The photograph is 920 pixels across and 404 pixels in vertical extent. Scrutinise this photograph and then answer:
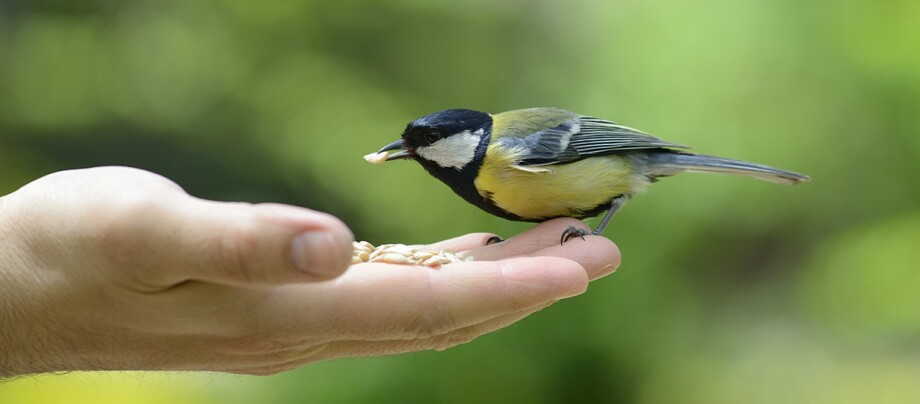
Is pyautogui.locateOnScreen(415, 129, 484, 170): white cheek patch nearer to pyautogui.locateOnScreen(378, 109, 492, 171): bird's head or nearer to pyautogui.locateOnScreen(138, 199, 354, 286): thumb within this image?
pyautogui.locateOnScreen(378, 109, 492, 171): bird's head

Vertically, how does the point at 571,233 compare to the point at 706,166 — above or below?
below

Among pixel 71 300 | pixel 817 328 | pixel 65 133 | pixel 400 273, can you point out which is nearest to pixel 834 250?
pixel 817 328

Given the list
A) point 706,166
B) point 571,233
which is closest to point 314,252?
point 571,233

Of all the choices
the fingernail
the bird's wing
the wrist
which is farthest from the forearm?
the bird's wing

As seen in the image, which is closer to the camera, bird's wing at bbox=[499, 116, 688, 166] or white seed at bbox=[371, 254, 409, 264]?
white seed at bbox=[371, 254, 409, 264]

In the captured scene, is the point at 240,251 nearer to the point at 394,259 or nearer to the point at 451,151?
the point at 394,259

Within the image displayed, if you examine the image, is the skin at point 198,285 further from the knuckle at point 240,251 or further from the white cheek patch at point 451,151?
the white cheek patch at point 451,151
